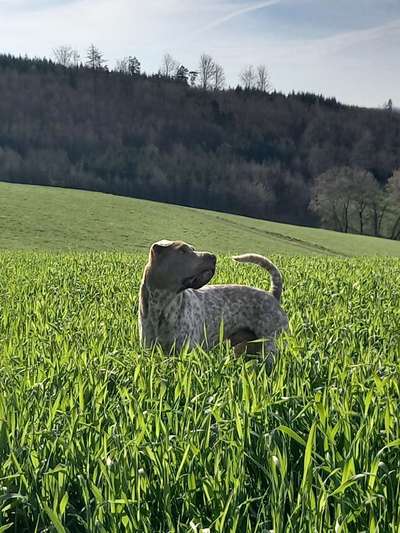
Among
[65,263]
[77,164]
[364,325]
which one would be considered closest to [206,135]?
[77,164]

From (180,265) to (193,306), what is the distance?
27.7 inches

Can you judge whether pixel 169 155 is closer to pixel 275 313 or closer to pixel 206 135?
pixel 206 135

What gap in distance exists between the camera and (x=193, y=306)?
6.30 m

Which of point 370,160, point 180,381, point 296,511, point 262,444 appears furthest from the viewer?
point 370,160

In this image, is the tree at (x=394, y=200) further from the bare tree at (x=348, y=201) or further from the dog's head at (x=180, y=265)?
the dog's head at (x=180, y=265)

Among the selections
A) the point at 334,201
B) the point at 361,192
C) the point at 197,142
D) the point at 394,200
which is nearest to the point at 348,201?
the point at 334,201

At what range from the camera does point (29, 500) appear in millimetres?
2898

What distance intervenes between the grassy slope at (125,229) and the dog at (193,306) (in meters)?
28.5

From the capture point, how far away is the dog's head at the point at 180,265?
225 inches

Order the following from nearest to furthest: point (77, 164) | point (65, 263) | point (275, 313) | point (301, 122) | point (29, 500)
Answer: point (29, 500) → point (275, 313) → point (65, 263) → point (77, 164) → point (301, 122)

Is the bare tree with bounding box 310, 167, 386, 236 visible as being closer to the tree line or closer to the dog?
the tree line

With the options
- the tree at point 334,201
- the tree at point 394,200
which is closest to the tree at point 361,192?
the tree at point 334,201

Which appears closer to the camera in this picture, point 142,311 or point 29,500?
point 29,500

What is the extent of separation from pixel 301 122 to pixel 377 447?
549ft
